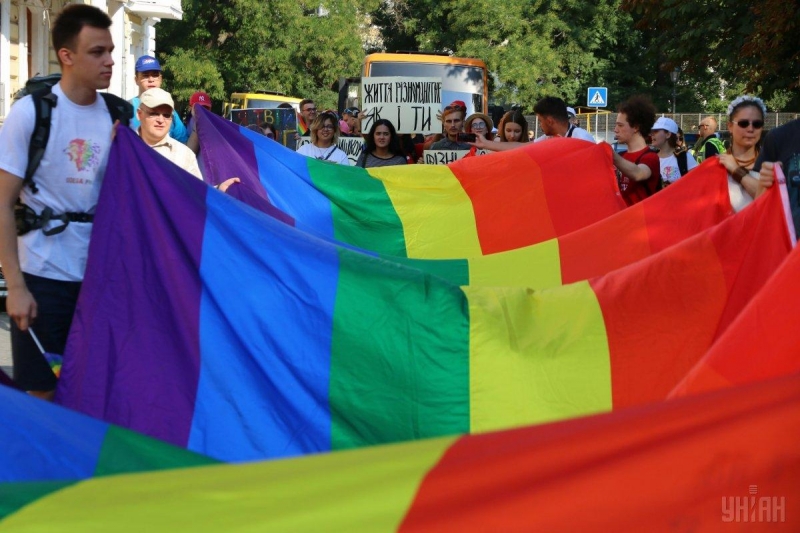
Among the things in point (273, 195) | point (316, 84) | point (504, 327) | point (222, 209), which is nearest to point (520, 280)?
point (504, 327)

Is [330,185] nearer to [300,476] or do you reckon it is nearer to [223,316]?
[223,316]

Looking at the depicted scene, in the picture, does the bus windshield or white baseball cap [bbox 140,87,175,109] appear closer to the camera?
white baseball cap [bbox 140,87,175,109]

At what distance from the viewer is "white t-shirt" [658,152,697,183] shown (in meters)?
8.35

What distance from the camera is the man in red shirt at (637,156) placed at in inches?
299

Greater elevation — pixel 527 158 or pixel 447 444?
pixel 527 158

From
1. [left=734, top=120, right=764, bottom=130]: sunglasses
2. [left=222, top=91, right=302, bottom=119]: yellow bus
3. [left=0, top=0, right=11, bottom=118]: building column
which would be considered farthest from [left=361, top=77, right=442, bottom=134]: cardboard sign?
[left=222, top=91, right=302, bottom=119]: yellow bus

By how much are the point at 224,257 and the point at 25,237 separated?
72 centimetres

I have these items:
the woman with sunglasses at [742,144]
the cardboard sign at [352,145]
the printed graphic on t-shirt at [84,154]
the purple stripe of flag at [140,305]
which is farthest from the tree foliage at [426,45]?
the printed graphic on t-shirt at [84,154]

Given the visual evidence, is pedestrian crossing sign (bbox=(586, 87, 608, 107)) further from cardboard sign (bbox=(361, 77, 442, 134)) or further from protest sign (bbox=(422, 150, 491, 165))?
protest sign (bbox=(422, 150, 491, 165))

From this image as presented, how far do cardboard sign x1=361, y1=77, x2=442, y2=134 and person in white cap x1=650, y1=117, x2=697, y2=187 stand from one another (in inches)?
136

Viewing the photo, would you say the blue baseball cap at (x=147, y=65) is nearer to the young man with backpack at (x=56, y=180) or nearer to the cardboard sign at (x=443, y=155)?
the cardboard sign at (x=443, y=155)

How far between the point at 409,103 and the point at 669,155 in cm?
411

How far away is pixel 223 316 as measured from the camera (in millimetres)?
4305

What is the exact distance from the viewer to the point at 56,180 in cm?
416
